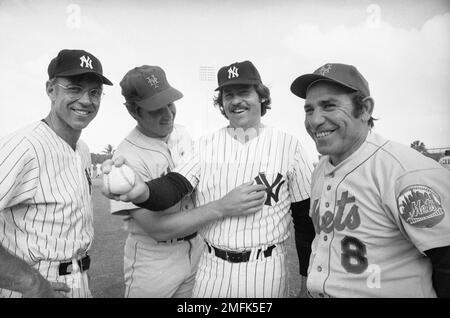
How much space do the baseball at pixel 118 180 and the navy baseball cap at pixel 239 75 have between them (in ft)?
1.90

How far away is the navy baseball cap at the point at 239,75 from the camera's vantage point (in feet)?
4.65

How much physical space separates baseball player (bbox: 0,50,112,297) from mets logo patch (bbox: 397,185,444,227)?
3.92 feet

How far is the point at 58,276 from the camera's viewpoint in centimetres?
130

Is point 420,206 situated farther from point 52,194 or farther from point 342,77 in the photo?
point 52,194

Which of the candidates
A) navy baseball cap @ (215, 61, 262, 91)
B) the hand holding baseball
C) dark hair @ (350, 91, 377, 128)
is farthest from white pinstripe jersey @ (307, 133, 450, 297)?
the hand holding baseball

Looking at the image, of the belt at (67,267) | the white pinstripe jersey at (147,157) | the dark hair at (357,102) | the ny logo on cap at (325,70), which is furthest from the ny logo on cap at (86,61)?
the dark hair at (357,102)

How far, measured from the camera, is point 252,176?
56.7 inches

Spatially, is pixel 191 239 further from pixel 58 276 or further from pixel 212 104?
pixel 212 104

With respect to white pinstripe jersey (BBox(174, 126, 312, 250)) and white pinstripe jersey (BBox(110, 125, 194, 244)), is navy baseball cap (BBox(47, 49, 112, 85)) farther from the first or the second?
white pinstripe jersey (BBox(174, 126, 312, 250))


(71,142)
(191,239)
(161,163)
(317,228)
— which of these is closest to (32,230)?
(71,142)

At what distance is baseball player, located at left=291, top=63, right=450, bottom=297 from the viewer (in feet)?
3.20

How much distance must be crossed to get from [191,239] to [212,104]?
80 cm

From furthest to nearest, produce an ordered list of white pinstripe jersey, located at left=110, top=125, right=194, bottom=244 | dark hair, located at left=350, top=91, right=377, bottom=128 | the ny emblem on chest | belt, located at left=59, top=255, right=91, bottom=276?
white pinstripe jersey, located at left=110, top=125, right=194, bottom=244, the ny emblem on chest, belt, located at left=59, top=255, right=91, bottom=276, dark hair, located at left=350, top=91, right=377, bottom=128

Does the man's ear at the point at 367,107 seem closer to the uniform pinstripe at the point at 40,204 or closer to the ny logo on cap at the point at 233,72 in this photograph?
Result: the ny logo on cap at the point at 233,72
